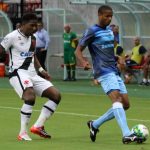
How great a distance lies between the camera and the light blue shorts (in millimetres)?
12703

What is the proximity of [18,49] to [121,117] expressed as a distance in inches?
87.5

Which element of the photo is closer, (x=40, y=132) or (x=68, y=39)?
(x=40, y=132)

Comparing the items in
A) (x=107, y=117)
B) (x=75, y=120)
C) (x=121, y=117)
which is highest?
(x=121, y=117)

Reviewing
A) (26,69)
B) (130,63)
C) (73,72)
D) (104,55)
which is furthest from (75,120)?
(73,72)

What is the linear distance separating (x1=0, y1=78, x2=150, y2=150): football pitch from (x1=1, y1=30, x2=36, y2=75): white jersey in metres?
1.26

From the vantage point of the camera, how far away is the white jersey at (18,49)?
13391 millimetres

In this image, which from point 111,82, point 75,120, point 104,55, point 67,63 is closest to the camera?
point 111,82

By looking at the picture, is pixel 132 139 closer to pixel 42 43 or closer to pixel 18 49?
pixel 18 49

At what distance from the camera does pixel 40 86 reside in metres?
13.5

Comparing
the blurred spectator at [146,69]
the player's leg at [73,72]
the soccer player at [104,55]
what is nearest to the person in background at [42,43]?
the player's leg at [73,72]

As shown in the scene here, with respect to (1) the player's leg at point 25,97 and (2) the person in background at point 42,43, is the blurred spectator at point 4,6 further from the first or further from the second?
(1) the player's leg at point 25,97

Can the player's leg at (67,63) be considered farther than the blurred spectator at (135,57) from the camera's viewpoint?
Yes

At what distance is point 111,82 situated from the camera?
12727 mm

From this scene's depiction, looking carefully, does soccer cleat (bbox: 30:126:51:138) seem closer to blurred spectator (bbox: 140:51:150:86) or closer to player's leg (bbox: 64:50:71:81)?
blurred spectator (bbox: 140:51:150:86)
